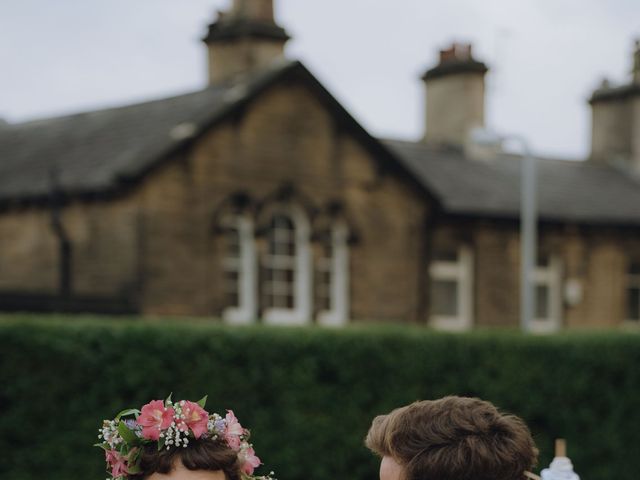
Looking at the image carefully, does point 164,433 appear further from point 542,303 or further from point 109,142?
point 542,303

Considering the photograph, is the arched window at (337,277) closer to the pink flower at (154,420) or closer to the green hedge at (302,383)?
the green hedge at (302,383)

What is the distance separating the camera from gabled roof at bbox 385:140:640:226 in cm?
2578

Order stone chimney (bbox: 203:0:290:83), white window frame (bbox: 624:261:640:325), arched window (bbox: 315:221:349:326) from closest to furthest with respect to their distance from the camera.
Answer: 1. arched window (bbox: 315:221:349:326)
2. stone chimney (bbox: 203:0:290:83)
3. white window frame (bbox: 624:261:640:325)

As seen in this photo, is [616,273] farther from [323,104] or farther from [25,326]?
[25,326]

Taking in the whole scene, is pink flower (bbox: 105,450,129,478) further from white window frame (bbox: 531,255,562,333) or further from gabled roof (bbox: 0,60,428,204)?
white window frame (bbox: 531,255,562,333)

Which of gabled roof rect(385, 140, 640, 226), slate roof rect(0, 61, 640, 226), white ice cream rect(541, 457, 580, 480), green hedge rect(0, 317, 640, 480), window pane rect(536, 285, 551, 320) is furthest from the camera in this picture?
window pane rect(536, 285, 551, 320)

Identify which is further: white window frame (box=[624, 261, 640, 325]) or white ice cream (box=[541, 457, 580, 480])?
white window frame (box=[624, 261, 640, 325])

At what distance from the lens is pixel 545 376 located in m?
14.9

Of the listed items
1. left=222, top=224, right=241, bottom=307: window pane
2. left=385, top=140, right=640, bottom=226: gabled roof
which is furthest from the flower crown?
left=385, top=140, right=640, bottom=226: gabled roof

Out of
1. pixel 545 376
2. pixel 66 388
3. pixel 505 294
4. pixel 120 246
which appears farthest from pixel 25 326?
pixel 505 294

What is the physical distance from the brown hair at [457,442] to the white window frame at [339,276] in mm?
19373

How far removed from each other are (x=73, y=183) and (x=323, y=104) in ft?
16.2

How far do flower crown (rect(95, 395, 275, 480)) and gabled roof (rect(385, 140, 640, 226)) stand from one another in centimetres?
Result: 1994

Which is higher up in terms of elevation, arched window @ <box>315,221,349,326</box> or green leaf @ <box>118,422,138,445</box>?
green leaf @ <box>118,422,138,445</box>
